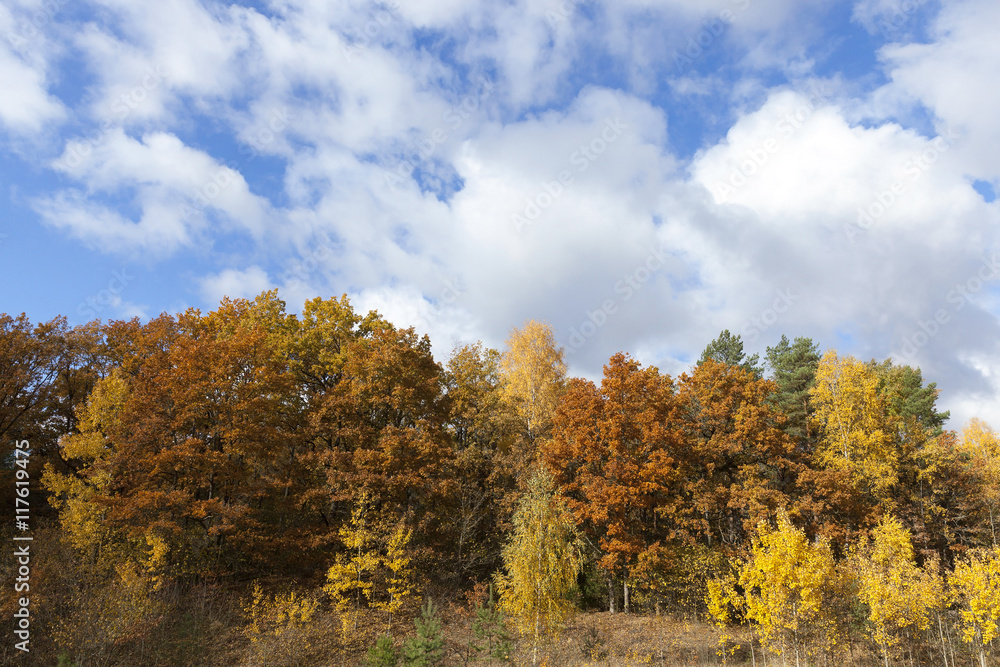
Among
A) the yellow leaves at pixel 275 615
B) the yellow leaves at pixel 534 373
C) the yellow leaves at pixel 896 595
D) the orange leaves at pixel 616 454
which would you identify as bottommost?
the yellow leaves at pixel 275 615

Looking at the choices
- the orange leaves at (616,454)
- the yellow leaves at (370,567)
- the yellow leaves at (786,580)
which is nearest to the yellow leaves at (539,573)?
the yellow leaves at (370,567)

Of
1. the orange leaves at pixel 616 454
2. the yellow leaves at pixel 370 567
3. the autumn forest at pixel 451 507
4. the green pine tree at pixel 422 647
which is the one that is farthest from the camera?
the orange leaves at pixel 616 454

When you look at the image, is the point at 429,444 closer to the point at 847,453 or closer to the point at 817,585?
the point at 817,585

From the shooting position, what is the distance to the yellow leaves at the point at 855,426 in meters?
33.9

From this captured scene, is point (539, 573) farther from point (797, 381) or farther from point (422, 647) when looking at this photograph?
point (797, 381)

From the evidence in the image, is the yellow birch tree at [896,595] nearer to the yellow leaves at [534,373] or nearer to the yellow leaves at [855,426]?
the yellow leaves at [855,426]

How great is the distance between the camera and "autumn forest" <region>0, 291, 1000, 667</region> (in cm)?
2228

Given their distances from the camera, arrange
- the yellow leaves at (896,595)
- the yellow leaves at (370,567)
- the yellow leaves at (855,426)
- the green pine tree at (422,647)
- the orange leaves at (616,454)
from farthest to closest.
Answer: the yellow leaves at (855,426) → the orange leaves at (616,454) → the yellow leaves at (370,567) → the yellow leaves at (896,595) → the green pine tree at (422,647)

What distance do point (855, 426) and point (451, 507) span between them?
26.8m

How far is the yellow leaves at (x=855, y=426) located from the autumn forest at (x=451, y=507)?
0.17 metres

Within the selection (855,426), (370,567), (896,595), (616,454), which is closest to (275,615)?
(370,567)

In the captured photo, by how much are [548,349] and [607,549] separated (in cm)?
1418

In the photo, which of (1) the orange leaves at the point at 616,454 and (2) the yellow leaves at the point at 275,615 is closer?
(2) the yellow leaves at the point at 275,615

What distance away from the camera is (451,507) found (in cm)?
3241
